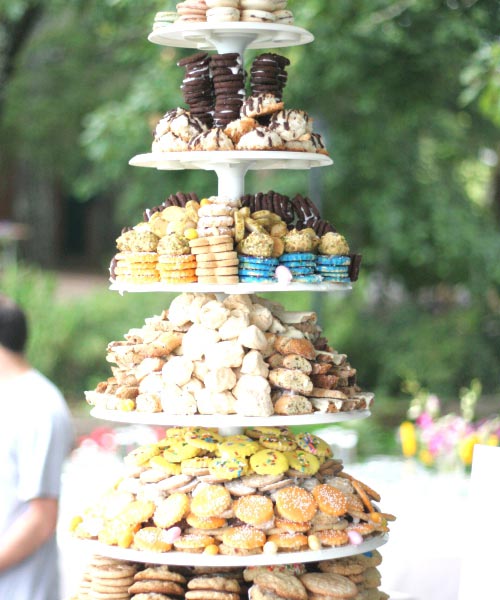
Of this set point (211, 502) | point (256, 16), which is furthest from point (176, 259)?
point (256, 16)

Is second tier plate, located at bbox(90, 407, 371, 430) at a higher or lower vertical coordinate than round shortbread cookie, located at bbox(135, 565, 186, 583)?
higher

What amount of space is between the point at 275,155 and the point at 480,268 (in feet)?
21.8

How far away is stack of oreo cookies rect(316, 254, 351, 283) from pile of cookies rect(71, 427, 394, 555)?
587mm

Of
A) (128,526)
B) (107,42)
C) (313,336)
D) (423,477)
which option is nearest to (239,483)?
(128,526)

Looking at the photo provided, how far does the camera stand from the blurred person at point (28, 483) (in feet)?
11.5

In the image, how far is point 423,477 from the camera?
19.7ft

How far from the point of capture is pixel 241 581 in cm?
357

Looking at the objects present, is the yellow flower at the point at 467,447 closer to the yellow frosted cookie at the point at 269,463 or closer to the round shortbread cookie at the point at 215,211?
the yellow frosted cookie at the point at 269,463

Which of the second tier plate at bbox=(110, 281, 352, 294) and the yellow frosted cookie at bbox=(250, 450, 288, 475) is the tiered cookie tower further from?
the yellow frosted cookie at bbox=(250, 450, 288, 475)

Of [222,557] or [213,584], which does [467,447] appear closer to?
[213,584]

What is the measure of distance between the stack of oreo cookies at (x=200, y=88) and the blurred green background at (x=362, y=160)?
3.89m

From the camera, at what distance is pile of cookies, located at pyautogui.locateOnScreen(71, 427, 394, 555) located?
131 inches

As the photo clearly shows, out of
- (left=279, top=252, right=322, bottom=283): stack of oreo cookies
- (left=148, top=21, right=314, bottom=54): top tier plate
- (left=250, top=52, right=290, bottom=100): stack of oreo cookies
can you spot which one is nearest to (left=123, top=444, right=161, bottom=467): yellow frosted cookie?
(left=279, top=252, right=322, bottom=283): stack of oreo cookies

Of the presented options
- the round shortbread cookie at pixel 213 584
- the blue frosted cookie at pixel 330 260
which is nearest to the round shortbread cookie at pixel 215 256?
the blue frosted cookie at pixel 330 260
